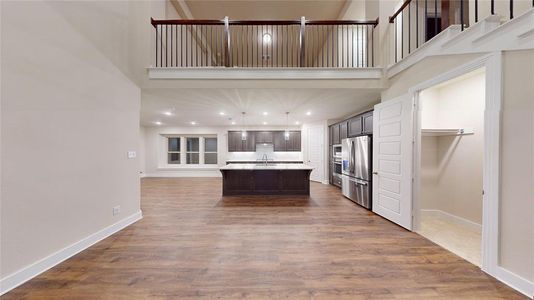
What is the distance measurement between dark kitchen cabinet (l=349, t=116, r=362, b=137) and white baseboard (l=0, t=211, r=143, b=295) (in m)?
5.07

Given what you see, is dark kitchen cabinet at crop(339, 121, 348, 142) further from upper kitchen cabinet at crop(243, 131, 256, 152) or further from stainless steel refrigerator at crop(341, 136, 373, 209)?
upper kitchen cabinet at crop(243, 131, 256, 152)

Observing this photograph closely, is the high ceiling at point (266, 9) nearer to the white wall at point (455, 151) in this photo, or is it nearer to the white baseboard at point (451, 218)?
the white wall at point (455, 151)

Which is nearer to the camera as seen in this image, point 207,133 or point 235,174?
point 235,174

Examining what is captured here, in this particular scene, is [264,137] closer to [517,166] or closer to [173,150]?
[173,150]

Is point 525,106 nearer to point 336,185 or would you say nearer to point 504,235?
point 504,235

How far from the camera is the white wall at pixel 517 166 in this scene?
5.52 ft

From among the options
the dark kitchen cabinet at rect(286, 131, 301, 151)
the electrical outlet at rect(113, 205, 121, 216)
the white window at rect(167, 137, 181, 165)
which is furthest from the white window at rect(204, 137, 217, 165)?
the electrical outlet at rect(113, 205, 121, 216)

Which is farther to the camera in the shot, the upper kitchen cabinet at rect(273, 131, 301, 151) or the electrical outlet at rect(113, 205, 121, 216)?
the upper kitchen cabinet at rect(273, 131, 301, 151)

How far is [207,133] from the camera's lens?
9.09m

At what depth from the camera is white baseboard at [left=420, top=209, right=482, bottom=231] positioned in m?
3.11

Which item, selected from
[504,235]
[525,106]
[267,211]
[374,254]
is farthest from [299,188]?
[525,106]

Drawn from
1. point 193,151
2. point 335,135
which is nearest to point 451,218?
point 335,135

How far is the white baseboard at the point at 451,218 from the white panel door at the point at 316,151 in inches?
142

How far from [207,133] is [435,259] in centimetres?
857
